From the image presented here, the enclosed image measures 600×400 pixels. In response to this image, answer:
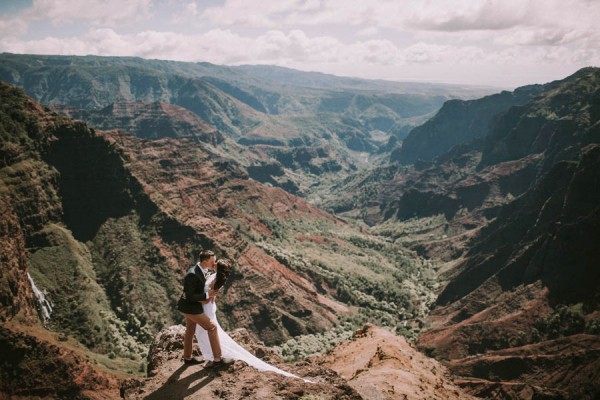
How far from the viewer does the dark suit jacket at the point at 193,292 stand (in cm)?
1670

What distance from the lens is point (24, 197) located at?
81312mm

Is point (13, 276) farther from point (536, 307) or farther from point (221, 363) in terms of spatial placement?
point (536, 307)

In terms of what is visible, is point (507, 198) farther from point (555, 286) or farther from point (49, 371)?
point (49, 371)

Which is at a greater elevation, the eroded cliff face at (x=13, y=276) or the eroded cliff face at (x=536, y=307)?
the eroded cliff face at (x=13, y=276)

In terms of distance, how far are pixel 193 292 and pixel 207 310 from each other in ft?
3.57

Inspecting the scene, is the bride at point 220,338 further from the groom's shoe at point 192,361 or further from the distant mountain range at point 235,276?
the distant mountain range at point 235,276

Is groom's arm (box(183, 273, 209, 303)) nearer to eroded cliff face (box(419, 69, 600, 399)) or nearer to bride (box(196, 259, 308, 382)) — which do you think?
bride (box(196, 259, 308, 382))

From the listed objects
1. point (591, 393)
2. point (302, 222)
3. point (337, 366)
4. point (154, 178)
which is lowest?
point (302, 222)

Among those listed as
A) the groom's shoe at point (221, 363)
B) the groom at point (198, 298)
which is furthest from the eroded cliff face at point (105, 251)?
the groom at point (198, 298)

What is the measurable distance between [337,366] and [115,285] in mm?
55002

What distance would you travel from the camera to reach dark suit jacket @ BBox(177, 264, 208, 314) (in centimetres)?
1670

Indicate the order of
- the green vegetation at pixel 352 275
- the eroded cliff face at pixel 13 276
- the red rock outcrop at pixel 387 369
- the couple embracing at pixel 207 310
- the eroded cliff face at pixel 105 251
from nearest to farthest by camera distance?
the couple embracing at pixel 207 310 → the red rock outcrop at pixel 387 369 → the eroded cliff face at pixel 13 276 → the eroded cliff face at pixel 105 251 → the green vegetation at pixel 352 275

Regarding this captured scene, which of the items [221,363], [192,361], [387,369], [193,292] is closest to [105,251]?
[387,369]

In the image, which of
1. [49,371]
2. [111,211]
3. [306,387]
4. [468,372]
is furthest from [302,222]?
[306,387]
